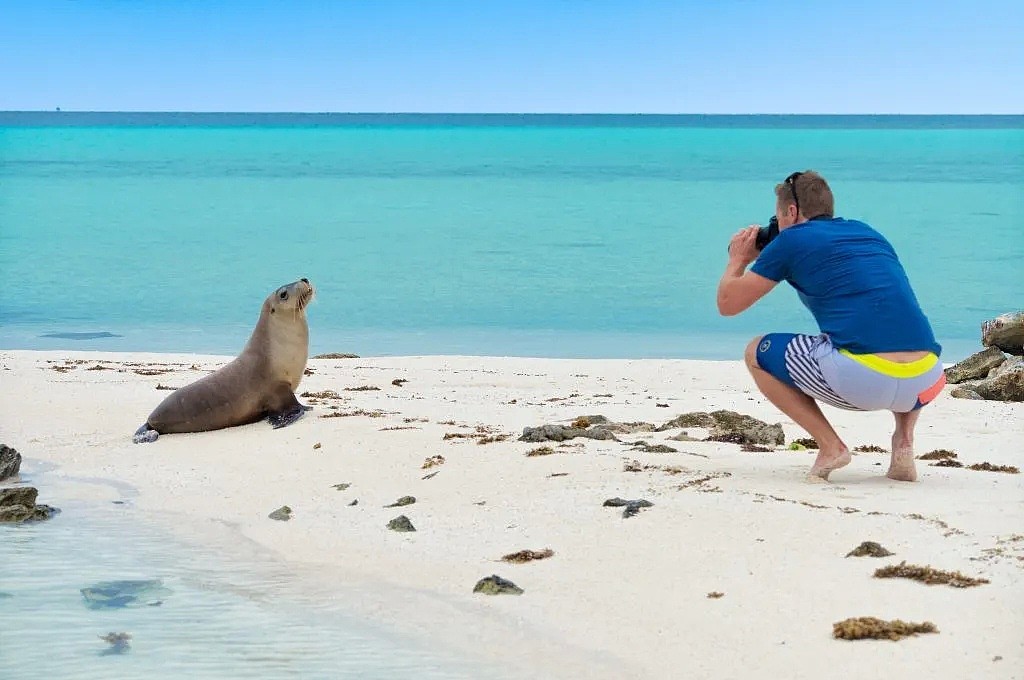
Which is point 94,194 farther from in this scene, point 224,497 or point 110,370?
point 224,497

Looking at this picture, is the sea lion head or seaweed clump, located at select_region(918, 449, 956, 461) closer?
seaweed clump, located at select_region(918, 449, 956, 461)

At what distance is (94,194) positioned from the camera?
2323 inches

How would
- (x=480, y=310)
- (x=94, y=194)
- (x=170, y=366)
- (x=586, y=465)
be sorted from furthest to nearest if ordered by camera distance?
1. (x=94, y=194)
2. (x=480, y=310)
3. (x=170, y=366)
4. (x=586, y=465)

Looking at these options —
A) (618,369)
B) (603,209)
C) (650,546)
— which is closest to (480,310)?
(618,369)

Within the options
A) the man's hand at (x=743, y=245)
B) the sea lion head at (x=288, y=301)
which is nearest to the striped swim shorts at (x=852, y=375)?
the man's hand at (x=743, y=245)

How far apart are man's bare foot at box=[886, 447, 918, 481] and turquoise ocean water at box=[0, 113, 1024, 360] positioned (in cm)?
1111

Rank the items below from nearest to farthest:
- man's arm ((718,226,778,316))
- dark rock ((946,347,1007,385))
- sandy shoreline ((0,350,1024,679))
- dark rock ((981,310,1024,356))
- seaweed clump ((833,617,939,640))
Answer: seaweed clump ((833,617,939,640)) < sandy shoreline ((0,350,1024,679)) < man's arm ((718,226,778,316)) < dark rock ((946,347,1007,385)) < dark rock ((981,310,1024,356))

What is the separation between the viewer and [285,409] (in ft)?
30.1

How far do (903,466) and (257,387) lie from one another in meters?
4.49

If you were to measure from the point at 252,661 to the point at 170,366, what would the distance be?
350 inches

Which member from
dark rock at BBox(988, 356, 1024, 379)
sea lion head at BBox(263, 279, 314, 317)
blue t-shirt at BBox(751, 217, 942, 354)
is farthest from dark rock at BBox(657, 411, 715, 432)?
dark rock at BBox(988, 356, 1024, 379)

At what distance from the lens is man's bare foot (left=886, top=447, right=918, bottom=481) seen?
6.34 meters

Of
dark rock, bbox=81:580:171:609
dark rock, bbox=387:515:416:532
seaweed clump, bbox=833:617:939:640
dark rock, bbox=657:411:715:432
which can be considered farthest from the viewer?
dark rock, bbox=657:411:715:432

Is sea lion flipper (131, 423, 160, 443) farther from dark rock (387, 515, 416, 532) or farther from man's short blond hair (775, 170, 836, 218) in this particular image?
man's short blond hair (775, 170, 836, 218)
